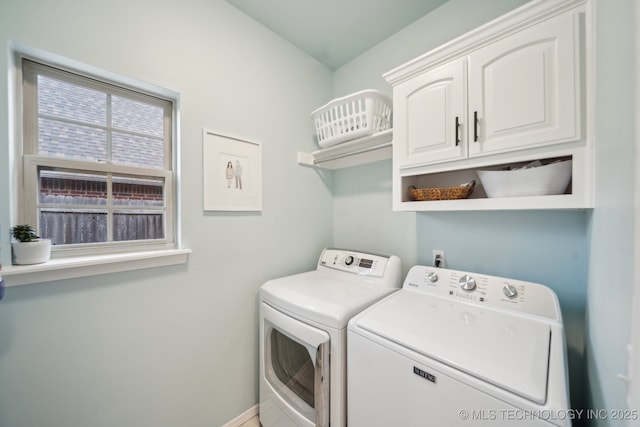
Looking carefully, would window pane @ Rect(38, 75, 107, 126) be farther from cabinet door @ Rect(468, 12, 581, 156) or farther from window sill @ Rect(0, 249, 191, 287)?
cabinet door @ Rect(468, 12, 581, 156)

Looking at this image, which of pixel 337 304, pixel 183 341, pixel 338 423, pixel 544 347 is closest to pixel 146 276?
pixel 183 341

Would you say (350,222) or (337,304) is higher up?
(350,222)

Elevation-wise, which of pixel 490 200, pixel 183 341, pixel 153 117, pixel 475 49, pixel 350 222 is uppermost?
pixel 475 49

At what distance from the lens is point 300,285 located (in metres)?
1.48

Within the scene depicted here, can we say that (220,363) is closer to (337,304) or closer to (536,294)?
(337,304)

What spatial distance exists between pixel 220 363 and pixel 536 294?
1.80 meters

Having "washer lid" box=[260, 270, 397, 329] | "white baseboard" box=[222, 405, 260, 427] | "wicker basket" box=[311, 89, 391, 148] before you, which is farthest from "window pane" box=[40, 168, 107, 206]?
"white baseboard" box=[222, 405, 260, 427]

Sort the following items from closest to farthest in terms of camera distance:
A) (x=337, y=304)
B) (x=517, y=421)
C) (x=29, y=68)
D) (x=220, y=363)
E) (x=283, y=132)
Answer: (x=517, y=421), (x=29, y=68), (x=337, y=304), (x=220, y=363), (x=283, y=132)

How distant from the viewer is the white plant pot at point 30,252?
2.98ft

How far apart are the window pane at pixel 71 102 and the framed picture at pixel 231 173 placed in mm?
493

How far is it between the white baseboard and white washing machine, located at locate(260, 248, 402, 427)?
0.14 meters

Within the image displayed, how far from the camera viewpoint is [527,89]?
0.96 meters

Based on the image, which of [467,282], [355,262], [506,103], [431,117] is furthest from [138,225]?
[506,103]

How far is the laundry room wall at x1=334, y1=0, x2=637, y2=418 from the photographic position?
0.52 metres
